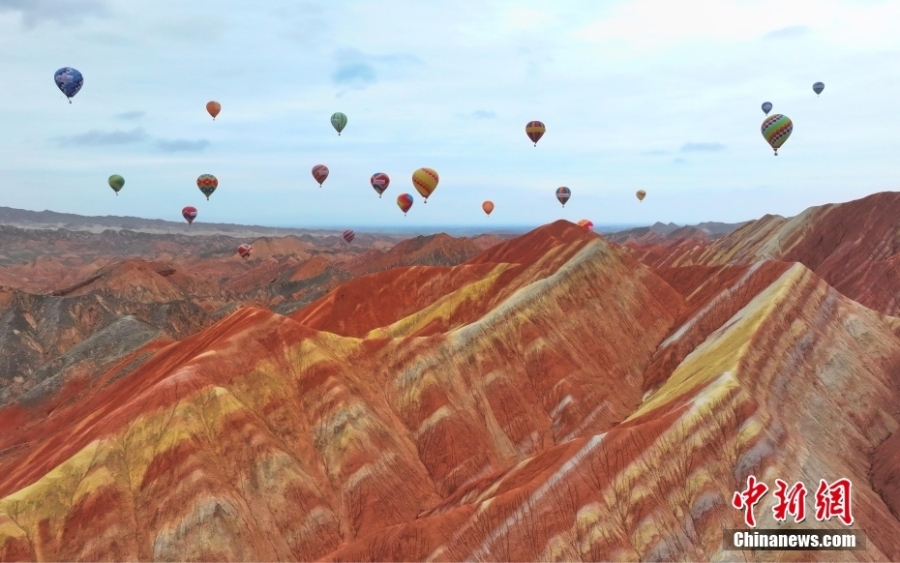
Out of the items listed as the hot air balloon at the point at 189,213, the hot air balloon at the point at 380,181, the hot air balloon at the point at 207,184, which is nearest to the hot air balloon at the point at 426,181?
the hot air balloon at the point at 380,181

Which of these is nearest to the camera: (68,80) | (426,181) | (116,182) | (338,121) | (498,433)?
(498,433)

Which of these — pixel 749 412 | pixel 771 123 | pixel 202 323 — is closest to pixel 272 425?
pixel 749 412

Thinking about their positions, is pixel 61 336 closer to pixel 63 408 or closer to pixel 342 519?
pixel 63 408

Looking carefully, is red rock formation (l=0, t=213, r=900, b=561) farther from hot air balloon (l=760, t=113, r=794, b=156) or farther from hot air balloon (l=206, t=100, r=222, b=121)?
hot air balloon (l=206, t=100, r=222, b=121)

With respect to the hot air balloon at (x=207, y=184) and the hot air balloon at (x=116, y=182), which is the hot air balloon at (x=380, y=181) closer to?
the hot air balloon at (x=207, y=184)

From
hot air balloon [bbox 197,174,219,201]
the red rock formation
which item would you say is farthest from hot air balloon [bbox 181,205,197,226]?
the red rock formation

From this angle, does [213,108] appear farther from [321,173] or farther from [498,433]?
[498,433]

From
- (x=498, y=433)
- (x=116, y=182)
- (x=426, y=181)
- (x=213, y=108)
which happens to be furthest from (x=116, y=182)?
(x=498, y=433)
